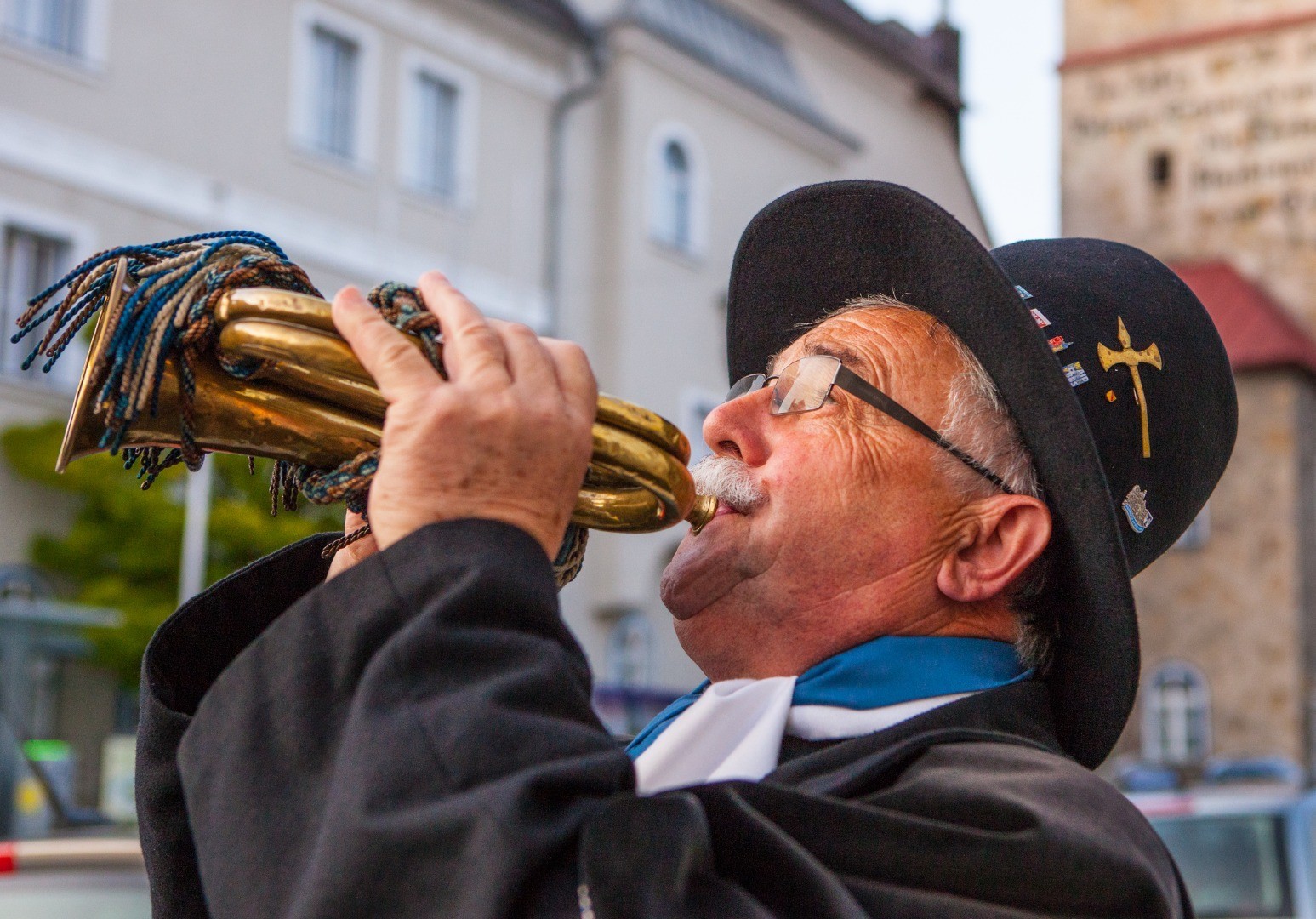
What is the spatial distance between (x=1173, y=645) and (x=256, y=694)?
28.7m

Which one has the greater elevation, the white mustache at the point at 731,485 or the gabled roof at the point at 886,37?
the gabled roof at the point at 886,37

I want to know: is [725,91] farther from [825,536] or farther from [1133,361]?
[825,536]

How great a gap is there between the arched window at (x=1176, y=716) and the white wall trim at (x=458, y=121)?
16905 millimetres

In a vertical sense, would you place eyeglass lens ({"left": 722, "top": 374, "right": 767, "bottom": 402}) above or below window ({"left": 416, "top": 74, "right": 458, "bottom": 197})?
below

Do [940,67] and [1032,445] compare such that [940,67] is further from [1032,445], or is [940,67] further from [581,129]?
[1032,445]

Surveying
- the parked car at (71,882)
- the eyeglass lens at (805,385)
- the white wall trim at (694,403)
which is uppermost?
the white wall trim at (694,403)

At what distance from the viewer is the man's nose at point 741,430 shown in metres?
1.96

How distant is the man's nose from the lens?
6.43 ft

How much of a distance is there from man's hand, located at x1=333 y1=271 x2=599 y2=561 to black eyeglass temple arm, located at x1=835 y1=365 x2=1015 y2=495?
2.14ft

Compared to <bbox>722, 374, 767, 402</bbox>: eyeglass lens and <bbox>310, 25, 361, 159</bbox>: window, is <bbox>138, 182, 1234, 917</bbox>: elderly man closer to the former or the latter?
<bbox>722, 374, 767, 402</bbox>: eyeglass lens

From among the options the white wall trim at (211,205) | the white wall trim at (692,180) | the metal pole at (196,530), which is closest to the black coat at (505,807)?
the metal pole at (196,530)

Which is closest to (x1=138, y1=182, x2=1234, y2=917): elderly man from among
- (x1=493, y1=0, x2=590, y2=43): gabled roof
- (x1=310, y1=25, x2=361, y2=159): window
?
(x1=310, y1=25, x2=361, y2=159): window

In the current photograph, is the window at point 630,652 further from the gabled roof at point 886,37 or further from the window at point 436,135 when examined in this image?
the gabled roof at point 886,37

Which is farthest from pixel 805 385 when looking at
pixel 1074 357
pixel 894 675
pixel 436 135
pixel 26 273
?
pixel 436 135
